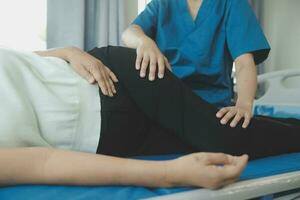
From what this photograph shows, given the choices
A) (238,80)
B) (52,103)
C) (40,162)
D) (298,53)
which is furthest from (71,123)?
(298,53)

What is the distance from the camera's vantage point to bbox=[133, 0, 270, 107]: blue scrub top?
124 cm

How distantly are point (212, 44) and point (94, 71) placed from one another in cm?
57

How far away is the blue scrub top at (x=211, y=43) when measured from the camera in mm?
1236

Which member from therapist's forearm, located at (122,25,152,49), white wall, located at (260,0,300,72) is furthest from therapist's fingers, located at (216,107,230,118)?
white wall, located at (260,0,300,72)

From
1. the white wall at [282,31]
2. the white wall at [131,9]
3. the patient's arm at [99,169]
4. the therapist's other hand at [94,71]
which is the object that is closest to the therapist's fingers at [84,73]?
the therapist's other hand at [94,71]

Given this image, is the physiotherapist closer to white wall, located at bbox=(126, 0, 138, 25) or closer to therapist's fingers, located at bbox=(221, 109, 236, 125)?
therapist's fingers, located at bbox=(221, 109, 236, 125)

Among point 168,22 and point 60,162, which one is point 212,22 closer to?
point 168,22

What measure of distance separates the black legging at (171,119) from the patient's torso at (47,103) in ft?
0.13

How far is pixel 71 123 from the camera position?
809 millimetres

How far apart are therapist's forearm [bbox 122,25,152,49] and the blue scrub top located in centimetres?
10

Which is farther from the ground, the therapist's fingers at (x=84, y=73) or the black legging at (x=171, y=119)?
the therapist's fingers at (x=84, y=73)

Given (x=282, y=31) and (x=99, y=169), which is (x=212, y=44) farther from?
(x=282, y=31)

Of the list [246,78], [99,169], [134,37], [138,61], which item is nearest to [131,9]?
[134,37]

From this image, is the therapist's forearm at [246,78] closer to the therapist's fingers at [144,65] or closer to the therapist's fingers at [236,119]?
the therapist's fingers at [236,119]
